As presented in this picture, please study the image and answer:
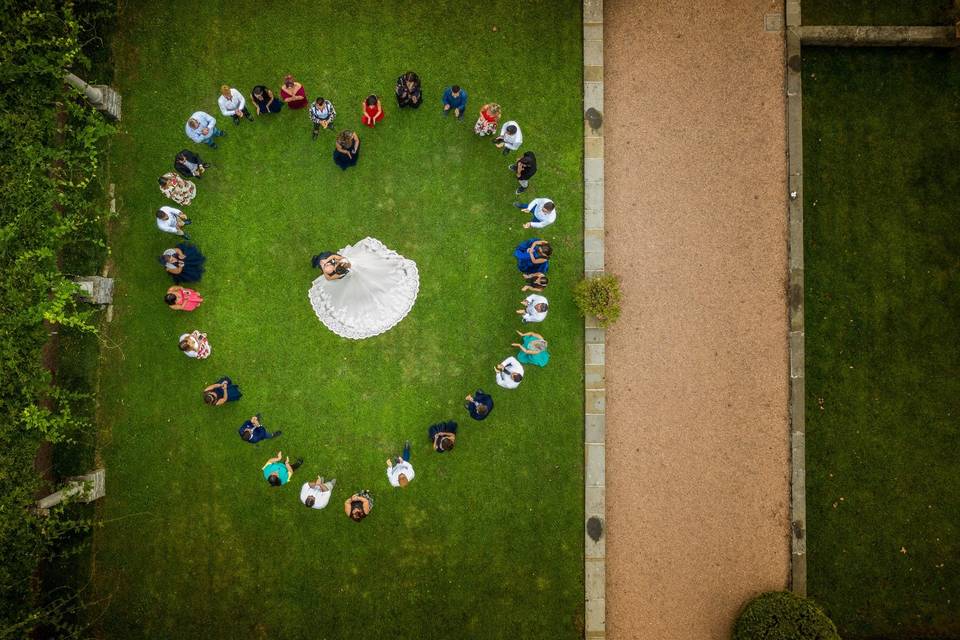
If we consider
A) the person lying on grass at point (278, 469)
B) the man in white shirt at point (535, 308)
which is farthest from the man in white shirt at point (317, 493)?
the man in white shirt at point (535, 308)

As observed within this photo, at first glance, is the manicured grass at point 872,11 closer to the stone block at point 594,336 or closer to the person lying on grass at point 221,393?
the stone block at point 594,336

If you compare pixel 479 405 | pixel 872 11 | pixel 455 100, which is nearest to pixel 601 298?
pixel 479 405

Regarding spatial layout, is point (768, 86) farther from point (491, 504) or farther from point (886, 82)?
point (491, 504)

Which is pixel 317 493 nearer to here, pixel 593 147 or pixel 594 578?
pixel 594 578

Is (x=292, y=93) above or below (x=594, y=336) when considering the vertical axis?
above

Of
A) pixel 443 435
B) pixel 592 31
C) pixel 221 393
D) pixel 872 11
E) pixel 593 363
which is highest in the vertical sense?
pixel 872 11

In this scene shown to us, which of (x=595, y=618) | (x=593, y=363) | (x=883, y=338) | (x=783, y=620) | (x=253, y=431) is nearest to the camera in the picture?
(x=783, y=620)
